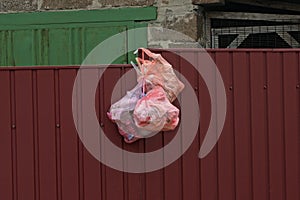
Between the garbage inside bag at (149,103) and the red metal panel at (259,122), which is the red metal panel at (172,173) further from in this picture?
the red metal panel at (259,122)

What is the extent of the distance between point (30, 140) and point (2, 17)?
226cm

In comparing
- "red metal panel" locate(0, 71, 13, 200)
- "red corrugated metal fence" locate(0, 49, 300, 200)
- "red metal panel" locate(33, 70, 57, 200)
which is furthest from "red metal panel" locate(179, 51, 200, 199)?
"red metal panel" locate(0, 71, 13, 200)

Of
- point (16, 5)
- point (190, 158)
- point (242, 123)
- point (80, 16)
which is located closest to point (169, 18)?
point (80, 16)

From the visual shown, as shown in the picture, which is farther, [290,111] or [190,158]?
[290,111]

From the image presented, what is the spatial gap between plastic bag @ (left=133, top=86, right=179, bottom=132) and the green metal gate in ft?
6.14

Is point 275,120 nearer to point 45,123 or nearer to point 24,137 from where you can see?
point 45,123

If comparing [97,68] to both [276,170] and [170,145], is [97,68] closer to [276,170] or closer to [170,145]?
[170,145]

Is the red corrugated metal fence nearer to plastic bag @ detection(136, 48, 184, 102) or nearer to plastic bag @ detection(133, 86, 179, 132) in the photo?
plastic bag @ detection(136, 48, 184, 102)

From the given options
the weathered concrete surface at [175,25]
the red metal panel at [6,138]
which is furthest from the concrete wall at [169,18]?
the red metal panel at [6,138]

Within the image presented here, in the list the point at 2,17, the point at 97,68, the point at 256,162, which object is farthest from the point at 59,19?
the point at 256,162

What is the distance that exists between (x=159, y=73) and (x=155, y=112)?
12.9 inches

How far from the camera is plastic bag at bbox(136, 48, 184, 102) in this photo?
4402 mm

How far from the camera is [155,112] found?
A: 4.22 metres

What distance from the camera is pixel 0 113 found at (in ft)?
14.8
